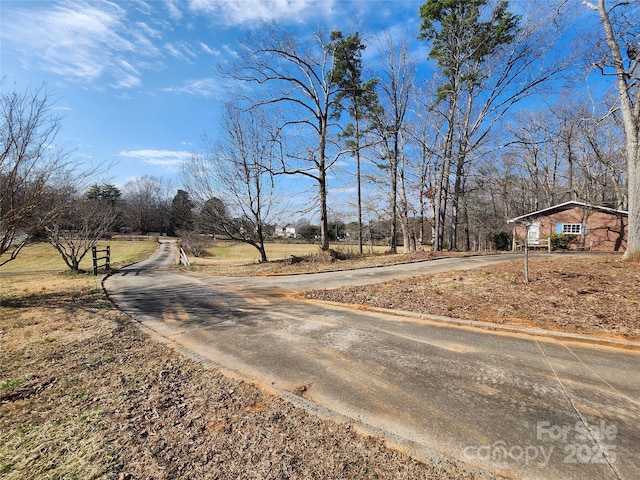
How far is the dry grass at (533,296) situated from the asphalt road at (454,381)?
69 centimetres

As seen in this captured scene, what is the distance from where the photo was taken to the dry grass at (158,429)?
1843 mm

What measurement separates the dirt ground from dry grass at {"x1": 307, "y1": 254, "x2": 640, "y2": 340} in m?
3.89

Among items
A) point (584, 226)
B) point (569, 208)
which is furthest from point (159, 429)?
point (569, 208)

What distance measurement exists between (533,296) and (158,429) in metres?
6.88

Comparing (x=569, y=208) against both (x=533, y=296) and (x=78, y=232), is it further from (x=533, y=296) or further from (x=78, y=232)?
(x=78, y=232)

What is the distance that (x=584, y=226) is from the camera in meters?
20.6

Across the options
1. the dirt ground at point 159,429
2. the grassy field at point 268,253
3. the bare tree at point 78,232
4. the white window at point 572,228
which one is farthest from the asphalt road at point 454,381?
the white window at point 572,228

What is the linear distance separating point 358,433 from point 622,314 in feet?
17.8

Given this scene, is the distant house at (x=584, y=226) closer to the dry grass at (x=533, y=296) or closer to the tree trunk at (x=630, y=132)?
the tree trunk at (x=630, y=132)

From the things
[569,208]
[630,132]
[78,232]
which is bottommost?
[78,232]

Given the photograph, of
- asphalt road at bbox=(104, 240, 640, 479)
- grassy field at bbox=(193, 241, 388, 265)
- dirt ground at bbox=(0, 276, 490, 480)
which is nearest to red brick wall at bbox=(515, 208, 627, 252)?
grassy field at bbox=(193, 241, 388, 265)

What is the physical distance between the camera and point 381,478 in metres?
1.76

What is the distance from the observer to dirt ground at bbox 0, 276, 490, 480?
1.84 metres

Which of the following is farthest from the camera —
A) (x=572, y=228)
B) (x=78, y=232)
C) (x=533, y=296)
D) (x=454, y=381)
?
(x=572, y=228)
